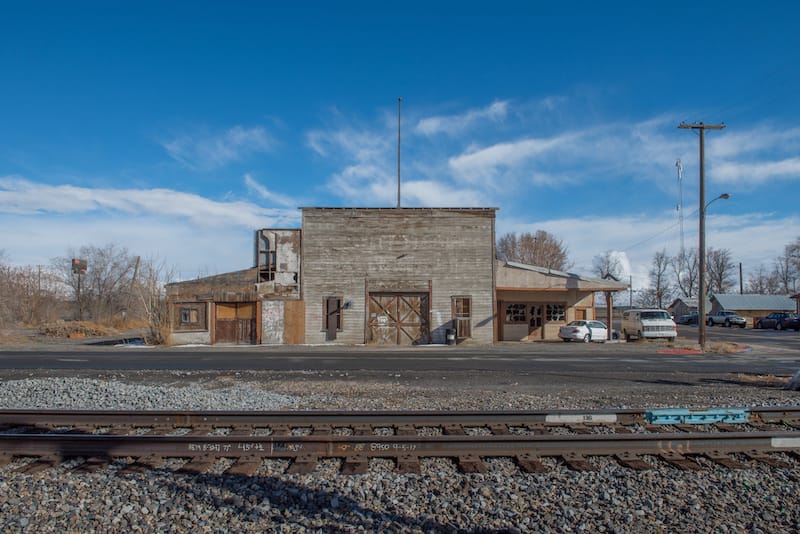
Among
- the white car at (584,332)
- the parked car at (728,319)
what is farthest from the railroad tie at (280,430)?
the parked car at (728,319)

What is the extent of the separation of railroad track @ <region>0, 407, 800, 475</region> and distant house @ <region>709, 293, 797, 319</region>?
7122 cm

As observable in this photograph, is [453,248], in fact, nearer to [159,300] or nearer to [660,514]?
[159,300]

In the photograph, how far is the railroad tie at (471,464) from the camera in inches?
223

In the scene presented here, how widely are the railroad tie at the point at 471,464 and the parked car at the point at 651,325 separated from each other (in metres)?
26.5

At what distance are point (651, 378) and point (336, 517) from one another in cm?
1154

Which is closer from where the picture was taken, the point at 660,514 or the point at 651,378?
the point at 660,514

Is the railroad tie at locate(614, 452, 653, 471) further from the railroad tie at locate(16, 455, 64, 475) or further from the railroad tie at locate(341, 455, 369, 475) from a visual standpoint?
the railroad tie at locate(16, 455, 64, 475)

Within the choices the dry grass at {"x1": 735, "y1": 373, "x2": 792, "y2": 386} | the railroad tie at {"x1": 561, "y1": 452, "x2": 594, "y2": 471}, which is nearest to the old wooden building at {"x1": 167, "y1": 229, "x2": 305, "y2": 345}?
the dry grass at {"x1": 735, "y1": 373, "x2": 792, "y2": 386}

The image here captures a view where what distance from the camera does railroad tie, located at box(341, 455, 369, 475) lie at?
18.3 ft

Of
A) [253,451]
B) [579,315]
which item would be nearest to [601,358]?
[579,315]

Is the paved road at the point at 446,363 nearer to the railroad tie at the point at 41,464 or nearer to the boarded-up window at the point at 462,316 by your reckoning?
the boarded-up window at the point at 462,316

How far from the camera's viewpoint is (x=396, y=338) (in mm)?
27516

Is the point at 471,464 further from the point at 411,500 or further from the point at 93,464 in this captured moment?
the point at 93,464

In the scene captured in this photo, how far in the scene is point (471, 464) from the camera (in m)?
5.82
